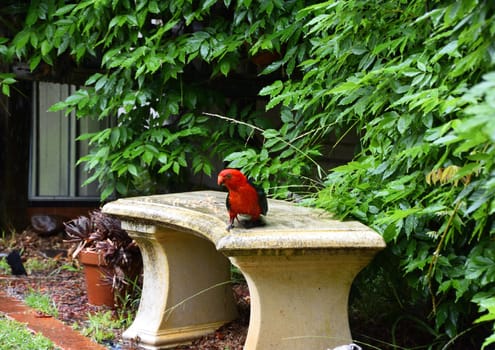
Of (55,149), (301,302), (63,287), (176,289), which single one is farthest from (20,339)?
(55,149)

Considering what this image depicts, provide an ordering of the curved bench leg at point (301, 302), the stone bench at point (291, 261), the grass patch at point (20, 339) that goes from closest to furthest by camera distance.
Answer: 1. the stone bench at point (291, 261)
2. the curved bench leg at point (301, 302)
3. the grass patch at point (20, 339)

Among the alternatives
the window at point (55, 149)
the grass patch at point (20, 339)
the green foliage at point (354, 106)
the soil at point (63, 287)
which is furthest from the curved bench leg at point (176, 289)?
the window at point (55, 149)

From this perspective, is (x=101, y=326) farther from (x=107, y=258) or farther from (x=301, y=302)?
(x=301, y=302)

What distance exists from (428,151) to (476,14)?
94 centimetres

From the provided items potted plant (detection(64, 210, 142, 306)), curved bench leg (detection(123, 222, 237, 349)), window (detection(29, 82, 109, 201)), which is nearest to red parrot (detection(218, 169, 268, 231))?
curved bench leg (detection(123, 222, 237, 349))

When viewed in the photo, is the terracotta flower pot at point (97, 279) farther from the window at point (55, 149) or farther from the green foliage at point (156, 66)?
the window at point (55, 149)

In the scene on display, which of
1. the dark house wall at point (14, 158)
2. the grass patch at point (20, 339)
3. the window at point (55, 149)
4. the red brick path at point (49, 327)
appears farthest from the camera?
the window at point (55, 149)

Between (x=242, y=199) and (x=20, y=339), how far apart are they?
6.13ft

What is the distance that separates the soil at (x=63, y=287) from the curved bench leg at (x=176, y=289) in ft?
0.31

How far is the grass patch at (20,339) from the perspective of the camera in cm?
461

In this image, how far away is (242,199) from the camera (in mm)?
3768

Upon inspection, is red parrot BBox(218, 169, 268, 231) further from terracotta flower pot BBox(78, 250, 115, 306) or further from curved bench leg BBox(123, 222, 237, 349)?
terracotta flower pot BBox(78, 250, 115, 306)

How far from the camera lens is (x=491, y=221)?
10.9 ft

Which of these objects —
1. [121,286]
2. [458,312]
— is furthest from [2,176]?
[458,312]
